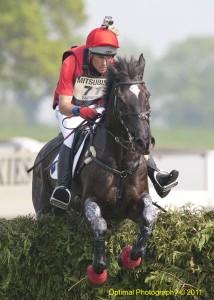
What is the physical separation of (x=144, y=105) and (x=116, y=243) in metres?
1.27

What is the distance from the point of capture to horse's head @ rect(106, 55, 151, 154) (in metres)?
7.46

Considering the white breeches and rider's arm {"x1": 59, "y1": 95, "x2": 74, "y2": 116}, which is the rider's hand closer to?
rider's arm {"x1": 59, "y1": 95, "x2": 74, "y2": 116}

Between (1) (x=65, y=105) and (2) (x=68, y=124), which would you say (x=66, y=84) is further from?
(2) (x=68, y=124)

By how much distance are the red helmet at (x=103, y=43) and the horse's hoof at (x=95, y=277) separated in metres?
2.14

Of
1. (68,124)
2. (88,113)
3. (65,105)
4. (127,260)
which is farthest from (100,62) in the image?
(127,260)

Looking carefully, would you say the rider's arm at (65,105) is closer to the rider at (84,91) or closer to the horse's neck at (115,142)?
the rider at (84,91)

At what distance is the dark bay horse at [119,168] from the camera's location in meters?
7.65

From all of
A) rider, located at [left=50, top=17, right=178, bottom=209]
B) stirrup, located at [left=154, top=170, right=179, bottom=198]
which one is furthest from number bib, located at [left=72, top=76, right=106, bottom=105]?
stirrup, located at [left=154, top=170, right=179, bottom=198]

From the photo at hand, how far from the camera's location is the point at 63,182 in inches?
339

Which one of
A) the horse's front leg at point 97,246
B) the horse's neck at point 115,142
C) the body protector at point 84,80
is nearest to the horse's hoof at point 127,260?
the horse's front leg at point 97,246

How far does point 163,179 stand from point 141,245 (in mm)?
1013

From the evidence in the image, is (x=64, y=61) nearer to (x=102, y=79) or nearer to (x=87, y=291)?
(x=102, y=79)

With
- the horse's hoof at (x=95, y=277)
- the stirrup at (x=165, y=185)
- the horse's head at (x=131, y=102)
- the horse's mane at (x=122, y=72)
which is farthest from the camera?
the stirrup at (x=165, y=185)

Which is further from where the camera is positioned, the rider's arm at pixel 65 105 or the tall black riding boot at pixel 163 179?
the rider's arm at pixel 65 105
